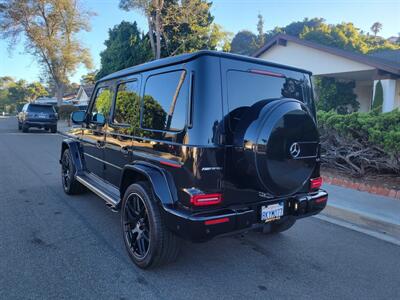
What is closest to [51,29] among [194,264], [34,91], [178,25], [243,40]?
[178,25]

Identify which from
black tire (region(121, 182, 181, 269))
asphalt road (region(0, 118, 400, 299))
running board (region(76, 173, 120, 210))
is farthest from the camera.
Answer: running board (region(76, 173, 120, 210))

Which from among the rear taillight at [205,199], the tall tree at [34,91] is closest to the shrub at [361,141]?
the rear taillight at [205,199]

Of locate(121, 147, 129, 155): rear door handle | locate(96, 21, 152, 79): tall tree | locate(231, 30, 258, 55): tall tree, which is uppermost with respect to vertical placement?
locate(231, 30, 258, 55): tall tree

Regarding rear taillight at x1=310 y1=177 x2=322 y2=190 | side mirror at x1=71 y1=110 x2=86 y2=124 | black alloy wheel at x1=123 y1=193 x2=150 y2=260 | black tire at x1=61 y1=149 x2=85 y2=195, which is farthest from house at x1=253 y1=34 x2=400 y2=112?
black alloy wheel at x1=123 y1=193 x2=150 y2=260

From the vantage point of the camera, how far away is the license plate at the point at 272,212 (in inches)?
122

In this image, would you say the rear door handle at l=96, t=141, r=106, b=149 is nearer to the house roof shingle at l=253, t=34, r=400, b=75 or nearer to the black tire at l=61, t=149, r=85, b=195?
the black tire at l=61, t=149, r=85, b=195

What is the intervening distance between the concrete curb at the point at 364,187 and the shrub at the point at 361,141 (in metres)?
0.59

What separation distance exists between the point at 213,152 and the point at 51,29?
117ft

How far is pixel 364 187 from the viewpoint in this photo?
6.13 metres

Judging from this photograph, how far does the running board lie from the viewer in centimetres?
395

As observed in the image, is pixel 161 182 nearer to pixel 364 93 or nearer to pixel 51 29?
pixel 364 93

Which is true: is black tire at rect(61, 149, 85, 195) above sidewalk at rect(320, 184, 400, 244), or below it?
A: above

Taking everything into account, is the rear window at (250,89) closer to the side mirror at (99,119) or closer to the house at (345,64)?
the side mirror at (99,119)

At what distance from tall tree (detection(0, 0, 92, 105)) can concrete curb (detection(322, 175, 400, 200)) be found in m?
32.9
